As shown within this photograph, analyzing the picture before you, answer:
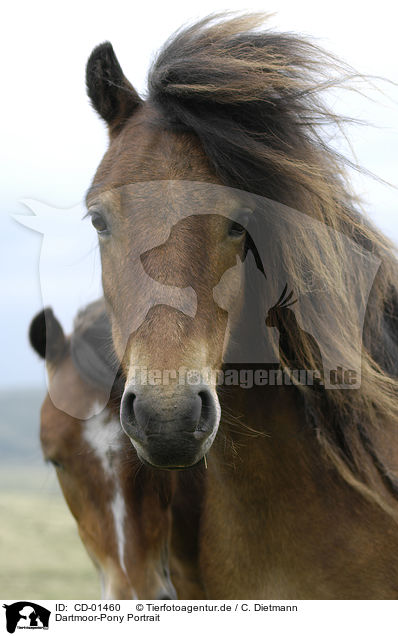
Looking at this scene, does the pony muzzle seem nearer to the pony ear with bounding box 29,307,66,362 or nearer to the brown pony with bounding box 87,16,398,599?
the brown pony with bounding box 87,16,398,599

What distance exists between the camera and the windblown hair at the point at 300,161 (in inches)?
77.9

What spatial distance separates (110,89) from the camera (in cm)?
229

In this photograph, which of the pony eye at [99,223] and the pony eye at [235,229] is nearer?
the pony eye at [235,229]

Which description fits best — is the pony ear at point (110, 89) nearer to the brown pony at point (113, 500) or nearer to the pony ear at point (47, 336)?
the brown pony at point (113, 500)

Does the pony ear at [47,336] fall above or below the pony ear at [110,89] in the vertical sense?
below

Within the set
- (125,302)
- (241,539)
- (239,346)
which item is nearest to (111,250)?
(125,302)

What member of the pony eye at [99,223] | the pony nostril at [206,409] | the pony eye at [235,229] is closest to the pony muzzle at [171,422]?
the pony nostril at [206,409]

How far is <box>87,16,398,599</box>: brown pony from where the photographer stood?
6.10ft

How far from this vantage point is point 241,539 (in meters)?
2.25

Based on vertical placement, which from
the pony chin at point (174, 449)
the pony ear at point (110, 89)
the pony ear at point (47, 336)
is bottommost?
the pony ear at point (47, 336)
